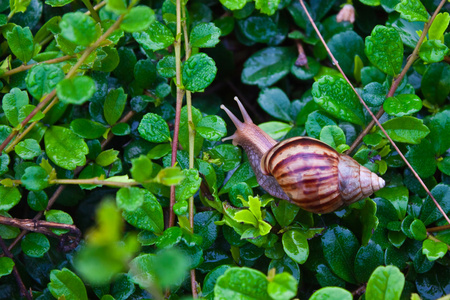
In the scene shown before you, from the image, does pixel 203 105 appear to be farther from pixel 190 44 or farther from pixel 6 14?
pixel 6 14

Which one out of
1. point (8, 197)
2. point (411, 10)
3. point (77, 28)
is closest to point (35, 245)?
point (8, 197)

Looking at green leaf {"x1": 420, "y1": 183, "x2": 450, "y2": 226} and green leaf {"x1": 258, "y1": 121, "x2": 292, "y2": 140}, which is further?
green leaf {"x1": 258, "y1": 121, "x2": 292, "y2": 140}

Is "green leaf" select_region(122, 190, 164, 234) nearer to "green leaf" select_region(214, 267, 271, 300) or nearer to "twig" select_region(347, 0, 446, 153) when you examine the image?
"green leaf" select_region(214, 267, 271, 300)

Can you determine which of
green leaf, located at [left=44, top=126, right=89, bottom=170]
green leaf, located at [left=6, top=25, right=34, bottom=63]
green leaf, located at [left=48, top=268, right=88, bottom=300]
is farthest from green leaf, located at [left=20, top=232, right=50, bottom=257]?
green leaf, located at [left=6, top=25, right=34, bottom=63]

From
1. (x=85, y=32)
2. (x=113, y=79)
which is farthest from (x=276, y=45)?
(x=85, y=32)

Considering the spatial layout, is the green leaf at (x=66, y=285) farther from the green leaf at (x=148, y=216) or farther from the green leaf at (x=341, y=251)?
the green leaf at (x=341, y=251)

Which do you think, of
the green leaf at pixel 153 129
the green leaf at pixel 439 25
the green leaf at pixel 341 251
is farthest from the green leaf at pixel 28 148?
the green leaf at pixel 439 25

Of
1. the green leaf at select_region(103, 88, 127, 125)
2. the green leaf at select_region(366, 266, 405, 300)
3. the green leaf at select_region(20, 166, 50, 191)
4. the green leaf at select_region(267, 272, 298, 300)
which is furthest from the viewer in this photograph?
the green leaf at select_region(103, 88, 127, 125)
